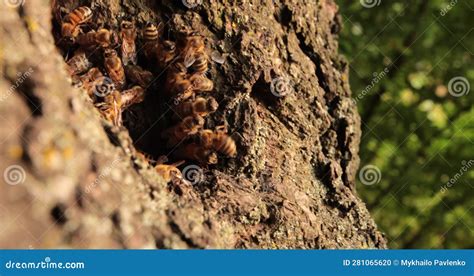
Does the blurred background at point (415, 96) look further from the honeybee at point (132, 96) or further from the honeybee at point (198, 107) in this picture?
the honeybee at point (132, 96)

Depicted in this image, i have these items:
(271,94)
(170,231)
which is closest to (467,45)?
(271,94)

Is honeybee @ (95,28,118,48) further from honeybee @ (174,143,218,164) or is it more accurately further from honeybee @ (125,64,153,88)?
honeybee @ (174,143,218,164)

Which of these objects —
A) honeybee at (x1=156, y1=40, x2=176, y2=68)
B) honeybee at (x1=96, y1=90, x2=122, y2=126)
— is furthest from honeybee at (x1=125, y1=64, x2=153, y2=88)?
honeybee at (x1=96, y1=90, x2=122, y2=126)

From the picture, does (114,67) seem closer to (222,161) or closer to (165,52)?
(165,52)

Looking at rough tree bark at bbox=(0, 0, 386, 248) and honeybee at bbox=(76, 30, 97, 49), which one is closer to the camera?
rough tree bark at bbox=(0, 0, 386, 248)

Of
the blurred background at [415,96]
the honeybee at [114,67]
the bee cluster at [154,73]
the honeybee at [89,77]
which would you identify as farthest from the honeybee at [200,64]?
the blurred background at [415,96]

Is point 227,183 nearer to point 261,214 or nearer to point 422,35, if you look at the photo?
point 261,214
